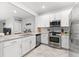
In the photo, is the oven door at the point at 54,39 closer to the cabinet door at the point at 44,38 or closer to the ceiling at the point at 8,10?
the cabinet door at the point at 44,38

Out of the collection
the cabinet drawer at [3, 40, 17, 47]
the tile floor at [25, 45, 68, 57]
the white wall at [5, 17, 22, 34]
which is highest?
the white wall at [5, 17, 22, 34]

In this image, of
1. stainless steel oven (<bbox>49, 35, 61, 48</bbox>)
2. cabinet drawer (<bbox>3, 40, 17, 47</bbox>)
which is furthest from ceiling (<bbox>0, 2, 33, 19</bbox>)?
stainless steel oven (<bbox>49, 35, 61, 48</bbox>)

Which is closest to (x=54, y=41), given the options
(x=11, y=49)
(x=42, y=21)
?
(x=42, y=21)

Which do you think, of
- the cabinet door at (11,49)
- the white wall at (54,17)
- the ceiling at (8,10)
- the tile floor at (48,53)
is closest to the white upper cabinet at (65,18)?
the white wall at (54,17)

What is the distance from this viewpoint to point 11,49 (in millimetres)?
2143

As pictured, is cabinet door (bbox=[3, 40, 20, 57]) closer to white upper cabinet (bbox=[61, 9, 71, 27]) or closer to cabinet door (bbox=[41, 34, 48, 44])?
cabinet door (bbox=[41, 34, 48, 44])

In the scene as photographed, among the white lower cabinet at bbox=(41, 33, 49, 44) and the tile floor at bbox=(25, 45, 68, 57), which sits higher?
the white lower cabinet at bbox=(41, 33, 49, 44)

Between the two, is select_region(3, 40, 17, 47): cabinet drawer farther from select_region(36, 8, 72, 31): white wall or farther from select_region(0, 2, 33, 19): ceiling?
select_region(36, 8, 72, 31): white wall

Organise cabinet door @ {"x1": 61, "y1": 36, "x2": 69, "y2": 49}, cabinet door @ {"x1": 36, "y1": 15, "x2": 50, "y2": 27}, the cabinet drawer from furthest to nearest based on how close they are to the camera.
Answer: cabinet door @ {"x1": 36, "y1": 15, "x2": 50, "y2": 27}
cabinet door @ {"x1": 61, "y1": 36, "x2": 69, "y2": 49}
the cabinet drawer

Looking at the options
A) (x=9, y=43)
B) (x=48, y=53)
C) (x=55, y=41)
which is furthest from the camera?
(x=55, y=41)

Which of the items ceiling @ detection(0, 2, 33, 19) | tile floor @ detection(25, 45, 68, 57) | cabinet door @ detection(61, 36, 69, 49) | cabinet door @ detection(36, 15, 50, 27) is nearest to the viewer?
ceiling @ detection(0, 2, 33, 19)

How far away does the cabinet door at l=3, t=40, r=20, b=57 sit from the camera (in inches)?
77.5

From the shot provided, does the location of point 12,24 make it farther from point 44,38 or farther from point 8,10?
point 44,38

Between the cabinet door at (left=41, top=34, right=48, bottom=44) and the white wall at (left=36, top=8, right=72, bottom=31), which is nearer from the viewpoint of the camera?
the white wall at (left=36, top=8, right=72, bottom=31)
